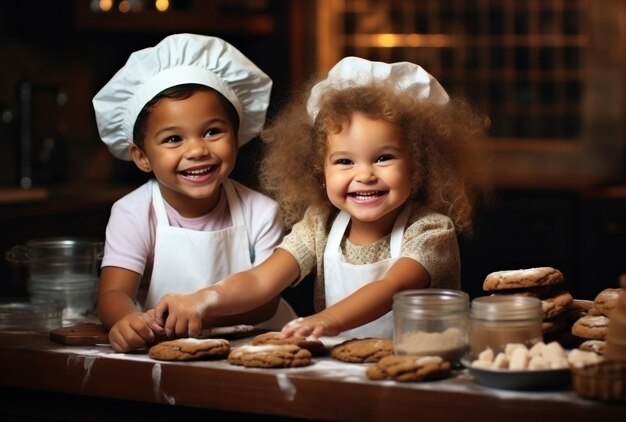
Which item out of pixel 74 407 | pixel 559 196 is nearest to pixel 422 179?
pixel 74 407

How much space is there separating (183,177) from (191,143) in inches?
2.5

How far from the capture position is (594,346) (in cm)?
148

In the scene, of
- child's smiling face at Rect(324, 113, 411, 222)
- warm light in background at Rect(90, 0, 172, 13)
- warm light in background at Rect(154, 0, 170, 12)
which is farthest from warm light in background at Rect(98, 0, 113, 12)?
child's smiling face at Rect(324, 113, 411, 222)

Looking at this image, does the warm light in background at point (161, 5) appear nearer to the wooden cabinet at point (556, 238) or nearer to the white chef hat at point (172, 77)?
the wooden cabinet at point (556, 238)

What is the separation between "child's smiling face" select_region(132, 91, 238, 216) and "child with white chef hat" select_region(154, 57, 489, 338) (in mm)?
92

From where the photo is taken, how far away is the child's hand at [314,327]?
61.8 inches

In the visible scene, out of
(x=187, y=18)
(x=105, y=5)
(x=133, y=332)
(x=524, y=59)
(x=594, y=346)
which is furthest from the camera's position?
(x=524, y=59)

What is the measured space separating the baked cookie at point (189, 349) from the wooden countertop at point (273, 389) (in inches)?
0.6

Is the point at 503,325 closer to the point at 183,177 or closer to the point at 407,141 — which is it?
the point at 407,141

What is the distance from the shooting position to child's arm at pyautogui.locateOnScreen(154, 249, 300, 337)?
1.64m

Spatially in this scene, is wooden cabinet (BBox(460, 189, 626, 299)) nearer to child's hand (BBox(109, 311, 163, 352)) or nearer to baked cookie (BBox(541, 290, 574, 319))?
baked cookie (BBox(541, 290, 574, 319))

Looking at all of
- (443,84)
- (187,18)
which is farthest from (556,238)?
(187,18)

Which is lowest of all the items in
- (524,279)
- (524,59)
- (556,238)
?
(556,238)

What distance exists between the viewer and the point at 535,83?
15.0 feet
